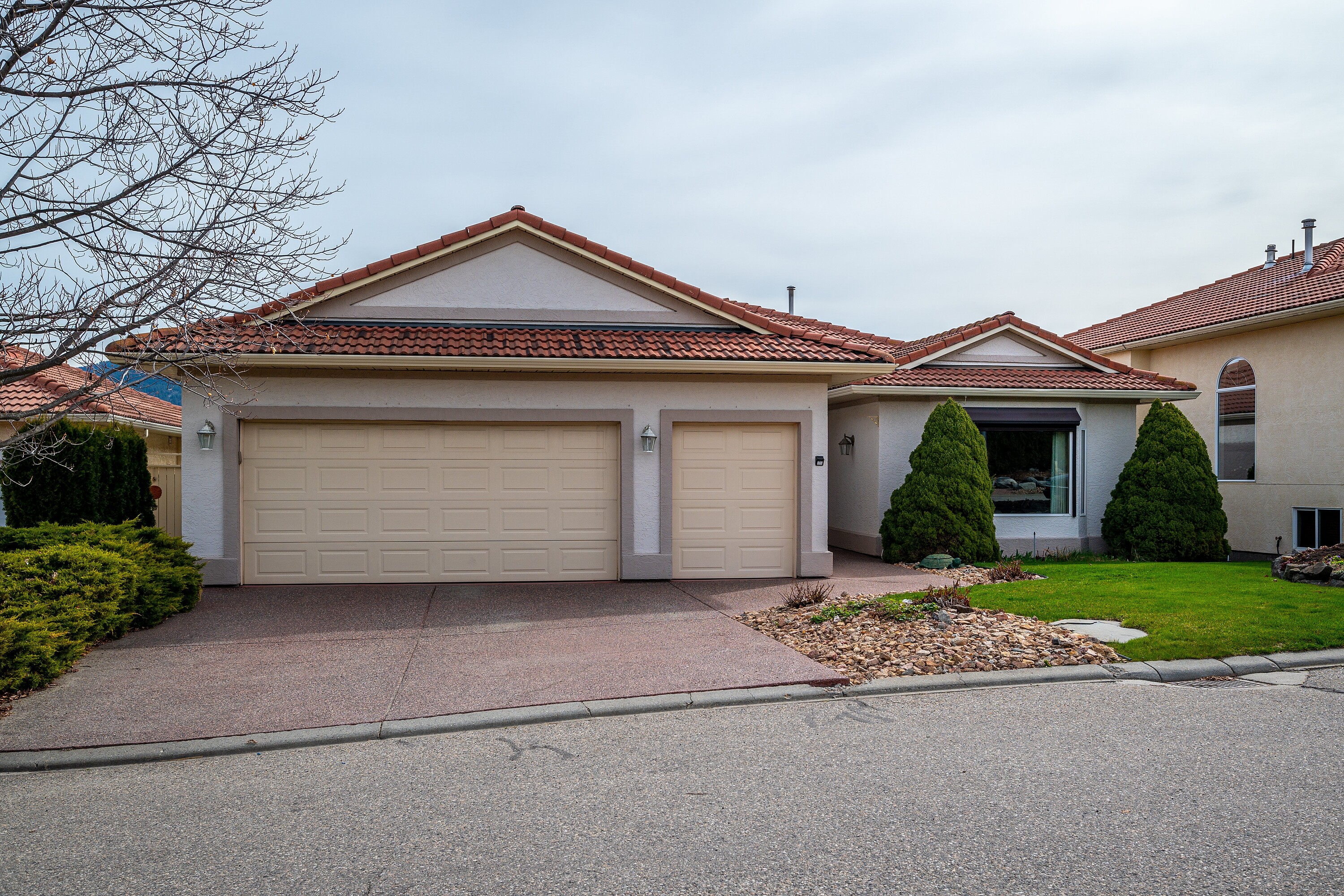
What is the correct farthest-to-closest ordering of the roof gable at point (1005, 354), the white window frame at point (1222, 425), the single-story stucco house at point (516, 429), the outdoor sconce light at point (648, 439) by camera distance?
the roof gable at point (1005, 354), the white window frame at point (1222, 425), the outdoor sconce light at point (648, 439), the single-story stucco house at point (516, 429)

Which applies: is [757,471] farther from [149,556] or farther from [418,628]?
[149,556]

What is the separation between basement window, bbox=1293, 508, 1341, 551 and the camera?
14.4 meters

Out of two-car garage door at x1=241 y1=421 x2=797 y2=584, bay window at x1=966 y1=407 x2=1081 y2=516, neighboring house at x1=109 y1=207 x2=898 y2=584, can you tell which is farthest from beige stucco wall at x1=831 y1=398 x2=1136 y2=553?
two-car garage door at x1=241 y1=421 x2=797 y2=584

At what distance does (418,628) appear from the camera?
9.16 metres

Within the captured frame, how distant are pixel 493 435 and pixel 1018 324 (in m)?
9.69

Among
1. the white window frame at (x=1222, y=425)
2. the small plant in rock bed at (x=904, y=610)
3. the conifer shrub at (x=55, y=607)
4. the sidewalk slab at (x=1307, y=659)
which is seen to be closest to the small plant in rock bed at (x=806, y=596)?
the small plant in rock bed at (x=904, y=610)

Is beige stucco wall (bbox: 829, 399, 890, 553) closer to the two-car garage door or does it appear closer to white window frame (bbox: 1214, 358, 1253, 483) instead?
the two-car garage door

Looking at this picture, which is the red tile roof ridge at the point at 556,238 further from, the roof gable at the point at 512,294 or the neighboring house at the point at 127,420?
the neighboring house at the point at 127,420

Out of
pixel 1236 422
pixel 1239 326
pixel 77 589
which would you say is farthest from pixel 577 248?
pixel 1236 422

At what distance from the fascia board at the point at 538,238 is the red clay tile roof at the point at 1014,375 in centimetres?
318

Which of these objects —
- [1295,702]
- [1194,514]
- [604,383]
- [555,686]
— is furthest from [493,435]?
[1194,514]

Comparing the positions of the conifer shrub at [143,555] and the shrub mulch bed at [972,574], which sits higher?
the conifer shrub at [143,555]

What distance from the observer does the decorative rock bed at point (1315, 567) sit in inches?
425

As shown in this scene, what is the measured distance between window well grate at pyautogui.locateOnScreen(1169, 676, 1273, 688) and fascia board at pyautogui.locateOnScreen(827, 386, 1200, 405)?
8218 millimetres
